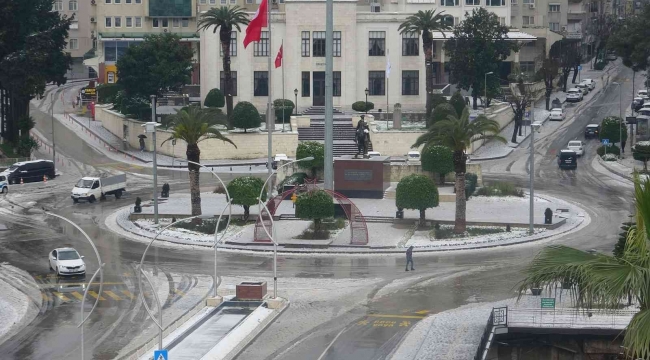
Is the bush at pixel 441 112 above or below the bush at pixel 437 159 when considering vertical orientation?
above

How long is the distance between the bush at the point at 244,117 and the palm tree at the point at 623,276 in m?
79.4

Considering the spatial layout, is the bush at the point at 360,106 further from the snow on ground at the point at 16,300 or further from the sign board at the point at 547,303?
the sign board at the point at 547,303

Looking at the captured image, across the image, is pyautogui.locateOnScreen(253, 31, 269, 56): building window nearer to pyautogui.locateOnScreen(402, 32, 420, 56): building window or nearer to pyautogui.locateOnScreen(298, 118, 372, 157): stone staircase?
pyautogui.locateOnScreen(298, 118, 372, 157): stone staircase

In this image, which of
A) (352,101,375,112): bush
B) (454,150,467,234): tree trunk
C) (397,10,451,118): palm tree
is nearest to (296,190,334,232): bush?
(454,150,467,234): tree trunk

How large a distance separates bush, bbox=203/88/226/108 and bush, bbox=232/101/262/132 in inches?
398

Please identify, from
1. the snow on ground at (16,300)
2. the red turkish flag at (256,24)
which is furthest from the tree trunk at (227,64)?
the snow on ground at (16,300)

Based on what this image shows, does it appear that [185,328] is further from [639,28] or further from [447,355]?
[639,28]

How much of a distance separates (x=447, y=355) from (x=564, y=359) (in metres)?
4.02

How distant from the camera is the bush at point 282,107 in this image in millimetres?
104250

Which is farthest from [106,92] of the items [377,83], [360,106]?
[360,106]

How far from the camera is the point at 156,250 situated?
61.4 m

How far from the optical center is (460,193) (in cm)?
6334

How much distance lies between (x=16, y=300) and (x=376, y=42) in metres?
66.4

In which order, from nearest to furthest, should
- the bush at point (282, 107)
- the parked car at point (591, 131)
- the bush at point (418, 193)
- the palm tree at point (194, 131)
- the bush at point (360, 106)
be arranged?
the bush at point (418, 193), the palm tree at point (194, 131), the bush at point (282, 107), the parked car at point (591, 131), the bush at point (360, 106)
